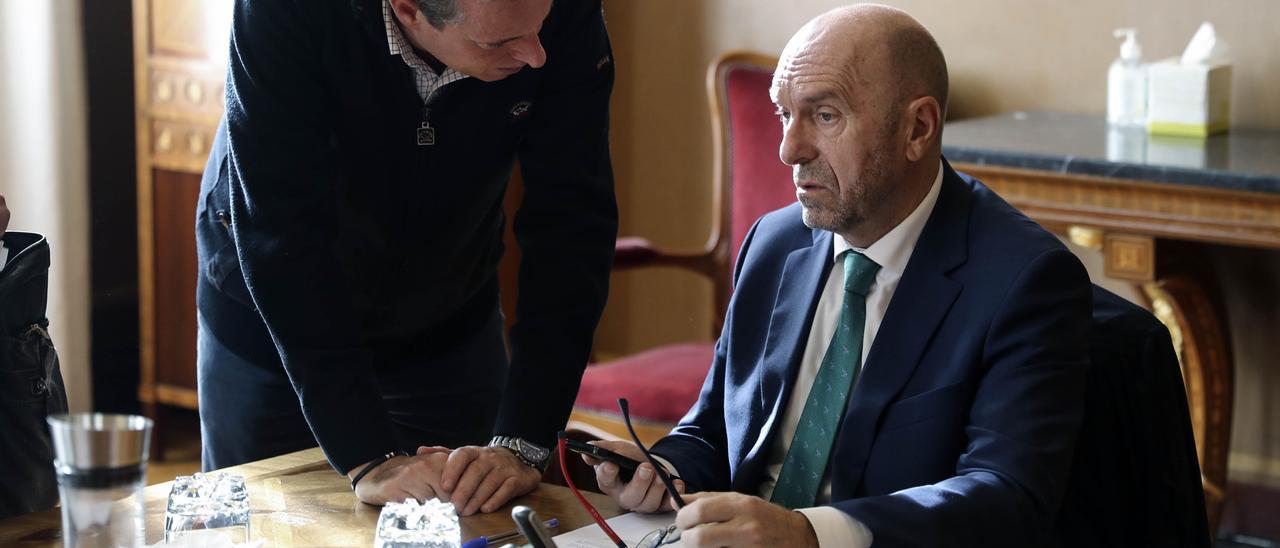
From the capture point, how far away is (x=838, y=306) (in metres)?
1.91

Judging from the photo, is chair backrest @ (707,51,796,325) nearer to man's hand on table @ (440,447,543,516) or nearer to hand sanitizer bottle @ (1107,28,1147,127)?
hand sanitizer bottle @ (1107,28,1147,127)

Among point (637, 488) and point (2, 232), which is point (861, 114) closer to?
point (637, 488)

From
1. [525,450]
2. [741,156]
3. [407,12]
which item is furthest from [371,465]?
[741,156]

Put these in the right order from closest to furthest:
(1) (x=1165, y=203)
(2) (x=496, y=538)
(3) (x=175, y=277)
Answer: (2) (x=496, y=538)
(1) (x=1165, y=203)
(3) (x=175, y=277)

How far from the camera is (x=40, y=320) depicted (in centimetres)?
184

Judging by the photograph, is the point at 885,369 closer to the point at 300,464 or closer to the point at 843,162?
the point at 843,162

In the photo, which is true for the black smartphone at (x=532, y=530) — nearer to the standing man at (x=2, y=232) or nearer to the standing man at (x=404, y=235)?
the standing man at (x=404, y=235)

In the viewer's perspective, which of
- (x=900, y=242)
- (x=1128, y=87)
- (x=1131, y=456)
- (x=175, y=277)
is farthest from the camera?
(x=175, y=277)

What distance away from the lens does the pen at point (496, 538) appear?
156 cm

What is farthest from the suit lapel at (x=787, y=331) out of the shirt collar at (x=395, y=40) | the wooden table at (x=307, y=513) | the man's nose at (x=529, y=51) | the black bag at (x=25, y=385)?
the black bag at (x=25, y=385)

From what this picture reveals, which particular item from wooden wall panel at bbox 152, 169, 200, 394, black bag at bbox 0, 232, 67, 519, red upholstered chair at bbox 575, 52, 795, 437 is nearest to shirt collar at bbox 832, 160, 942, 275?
black bag at bbox 0, 232, 67, 519

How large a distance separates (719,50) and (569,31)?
259 cm

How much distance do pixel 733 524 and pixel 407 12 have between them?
0.74 m

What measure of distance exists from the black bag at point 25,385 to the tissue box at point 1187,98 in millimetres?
2569
